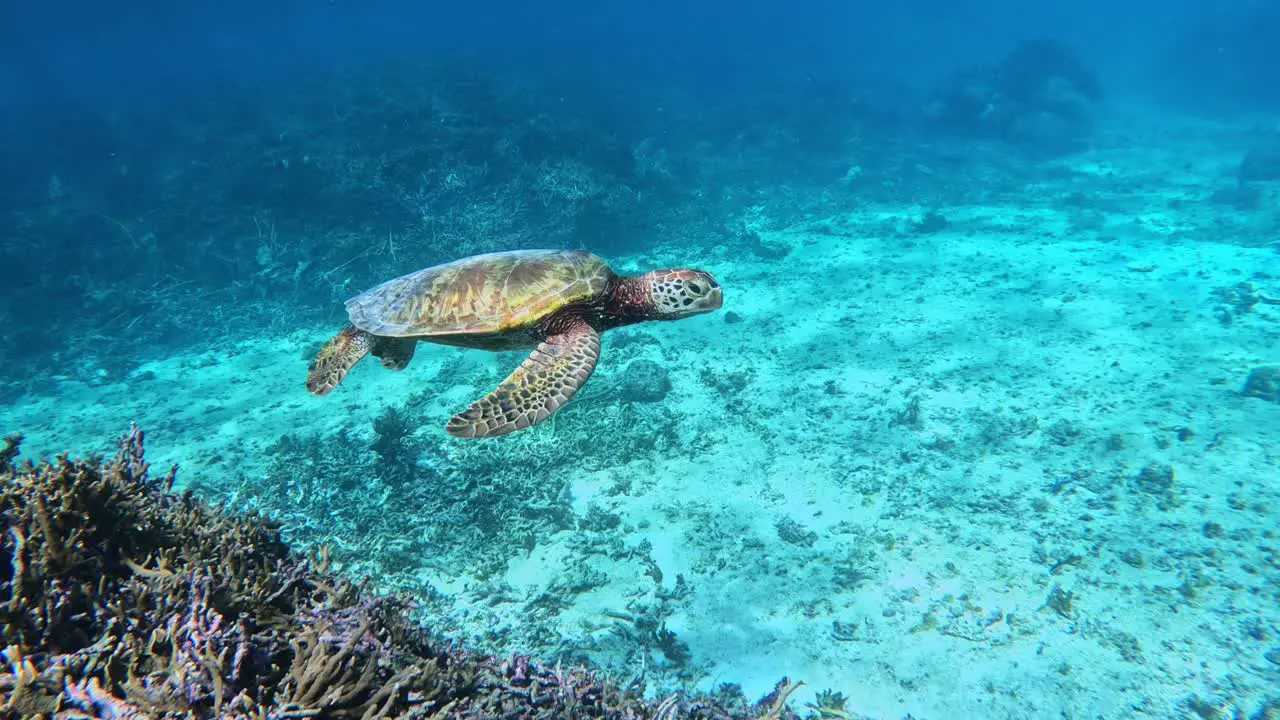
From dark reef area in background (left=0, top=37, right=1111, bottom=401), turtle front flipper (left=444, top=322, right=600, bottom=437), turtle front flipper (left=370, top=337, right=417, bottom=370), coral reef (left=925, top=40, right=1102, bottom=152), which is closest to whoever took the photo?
turtle front flipper (left=444, top=322, right=600, bottom=437)

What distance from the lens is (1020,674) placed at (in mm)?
5270

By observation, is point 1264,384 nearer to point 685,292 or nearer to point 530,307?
point 685,292

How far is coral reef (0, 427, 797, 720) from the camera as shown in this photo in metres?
1.90

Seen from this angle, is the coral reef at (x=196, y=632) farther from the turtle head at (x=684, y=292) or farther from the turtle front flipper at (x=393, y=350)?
the turtle head at (x=684, y=292)

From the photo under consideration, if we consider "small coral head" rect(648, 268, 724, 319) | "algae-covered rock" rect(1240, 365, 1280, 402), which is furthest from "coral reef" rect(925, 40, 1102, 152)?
"small coral head" rect(648, 268, 724, 319)

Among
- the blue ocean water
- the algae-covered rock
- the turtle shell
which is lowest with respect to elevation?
the algae-covered rock

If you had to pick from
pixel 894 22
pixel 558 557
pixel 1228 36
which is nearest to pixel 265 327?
pixel 558 557

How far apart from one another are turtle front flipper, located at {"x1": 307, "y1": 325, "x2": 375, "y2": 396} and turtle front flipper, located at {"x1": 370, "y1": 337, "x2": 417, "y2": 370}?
12cm

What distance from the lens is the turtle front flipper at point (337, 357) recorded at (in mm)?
5973

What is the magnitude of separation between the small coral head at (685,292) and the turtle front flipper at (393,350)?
3.03m

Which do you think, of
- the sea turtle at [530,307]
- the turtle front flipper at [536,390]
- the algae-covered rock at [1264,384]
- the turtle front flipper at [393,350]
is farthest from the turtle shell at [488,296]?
the algae-covered rock at [1264,384]

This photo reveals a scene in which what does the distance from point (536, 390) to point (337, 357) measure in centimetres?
296

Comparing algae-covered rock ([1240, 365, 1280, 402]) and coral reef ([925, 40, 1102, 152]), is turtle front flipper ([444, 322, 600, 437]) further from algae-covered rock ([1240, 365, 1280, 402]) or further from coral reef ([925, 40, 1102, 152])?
coral reef ([925, 40, 1102, 152])

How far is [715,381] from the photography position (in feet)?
34.2
